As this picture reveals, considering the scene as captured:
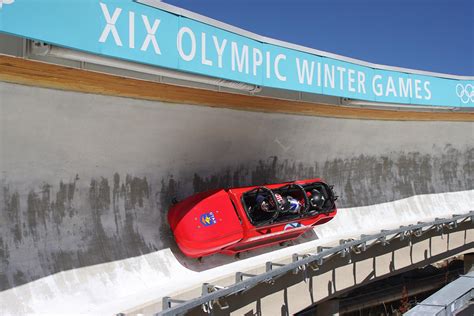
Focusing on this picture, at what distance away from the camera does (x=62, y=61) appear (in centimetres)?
473

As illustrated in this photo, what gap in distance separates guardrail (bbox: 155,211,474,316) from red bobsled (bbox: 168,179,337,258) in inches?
19.2

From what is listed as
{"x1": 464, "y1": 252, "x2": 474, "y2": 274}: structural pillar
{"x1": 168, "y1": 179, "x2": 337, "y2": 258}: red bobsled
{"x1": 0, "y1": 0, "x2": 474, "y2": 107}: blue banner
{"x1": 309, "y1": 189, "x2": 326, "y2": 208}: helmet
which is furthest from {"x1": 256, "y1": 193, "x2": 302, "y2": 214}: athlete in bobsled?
{"x1": 464, "y1": 252, "x2": 474, "y2": 274}: structural pillar

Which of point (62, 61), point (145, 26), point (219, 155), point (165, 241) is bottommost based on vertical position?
point (165, 241)

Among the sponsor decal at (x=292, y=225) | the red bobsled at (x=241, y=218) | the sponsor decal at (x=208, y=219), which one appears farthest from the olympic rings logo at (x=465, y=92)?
the sponsor decal at (x=208, y=219)

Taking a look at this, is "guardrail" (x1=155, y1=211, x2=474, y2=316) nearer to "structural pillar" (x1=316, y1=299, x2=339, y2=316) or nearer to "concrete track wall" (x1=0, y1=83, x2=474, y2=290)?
"concrete track wall" (x1=0, y1=83, x2=474, y2=290)

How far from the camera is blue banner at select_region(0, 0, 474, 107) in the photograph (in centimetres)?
394

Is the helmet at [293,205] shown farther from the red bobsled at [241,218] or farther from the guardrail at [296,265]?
the guardrail at [296,265]

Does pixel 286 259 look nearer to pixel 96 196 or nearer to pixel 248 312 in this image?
pixel 248 312

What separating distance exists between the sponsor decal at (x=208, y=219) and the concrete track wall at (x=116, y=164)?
568 mm

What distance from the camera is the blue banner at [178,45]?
3.94m

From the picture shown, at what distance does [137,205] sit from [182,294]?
153 cm

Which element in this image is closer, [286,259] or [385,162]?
[286,259]

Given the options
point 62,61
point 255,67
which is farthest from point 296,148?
point 62,61

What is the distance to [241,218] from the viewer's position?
6.88m
